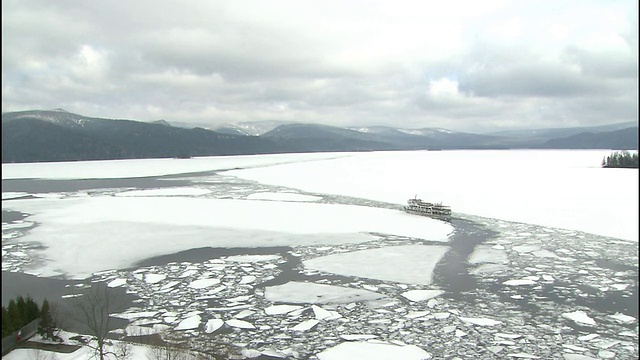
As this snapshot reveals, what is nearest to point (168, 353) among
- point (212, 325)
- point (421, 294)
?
point (212, 325)

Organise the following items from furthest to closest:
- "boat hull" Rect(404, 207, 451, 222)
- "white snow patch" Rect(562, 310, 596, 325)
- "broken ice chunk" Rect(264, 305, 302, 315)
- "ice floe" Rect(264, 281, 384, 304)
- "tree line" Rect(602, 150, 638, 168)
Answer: "tree line" Rect(602, 150, 638, 168), "boat hull" Rect(404, 207, 451, 222), "ice floe" Rect(264, 281, 384, 304), "broken ice chunk" Rect(264, 305, 302, 315), "white snow patch" Rect(562, 310, 596, 325)

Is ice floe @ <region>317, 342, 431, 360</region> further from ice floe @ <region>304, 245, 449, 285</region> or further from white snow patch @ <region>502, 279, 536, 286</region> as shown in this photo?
white snow patch @ <region>502, 279, 536, 286</region>

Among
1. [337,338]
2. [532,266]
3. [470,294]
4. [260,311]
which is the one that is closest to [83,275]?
[260,311]

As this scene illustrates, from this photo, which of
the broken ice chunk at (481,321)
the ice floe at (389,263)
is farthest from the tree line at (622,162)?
the broken ice chunk at (481,321)

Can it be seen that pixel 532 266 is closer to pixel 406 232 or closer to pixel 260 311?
pixel 406 232

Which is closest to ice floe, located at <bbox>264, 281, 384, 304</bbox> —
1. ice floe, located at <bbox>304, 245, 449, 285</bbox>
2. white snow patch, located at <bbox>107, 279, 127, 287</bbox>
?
ice floe, located at <bbox>304, 245, 449, 285</bbox>

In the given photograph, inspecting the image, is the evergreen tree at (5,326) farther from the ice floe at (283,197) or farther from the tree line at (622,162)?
the tree line at (622,162)
